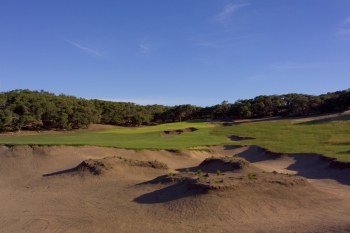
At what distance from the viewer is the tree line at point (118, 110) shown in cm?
5981

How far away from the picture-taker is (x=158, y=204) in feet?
46.9

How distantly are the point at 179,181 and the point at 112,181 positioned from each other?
5265 mm

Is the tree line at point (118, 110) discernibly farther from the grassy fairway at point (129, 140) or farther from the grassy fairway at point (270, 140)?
the grassy fairway at point (270, 140)

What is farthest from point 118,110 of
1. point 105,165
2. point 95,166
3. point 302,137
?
point 105,165

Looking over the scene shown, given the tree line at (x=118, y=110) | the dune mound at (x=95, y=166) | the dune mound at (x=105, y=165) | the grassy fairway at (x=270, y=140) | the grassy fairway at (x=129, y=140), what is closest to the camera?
the dune mound at (x=95, y=166)

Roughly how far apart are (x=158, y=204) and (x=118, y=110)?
6702 centimetres

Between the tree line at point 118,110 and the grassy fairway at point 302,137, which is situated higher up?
the tree line at point 118,110

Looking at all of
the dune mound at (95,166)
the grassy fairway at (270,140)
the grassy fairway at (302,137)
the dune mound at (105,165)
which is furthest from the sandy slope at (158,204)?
the grassy fairway at (270,140)

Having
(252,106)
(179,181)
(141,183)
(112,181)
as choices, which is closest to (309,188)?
(179,181)

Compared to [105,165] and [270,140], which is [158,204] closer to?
[105,165]

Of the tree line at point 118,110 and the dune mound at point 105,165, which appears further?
the tree line at point 118,110

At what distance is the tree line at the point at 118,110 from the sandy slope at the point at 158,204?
3983cm

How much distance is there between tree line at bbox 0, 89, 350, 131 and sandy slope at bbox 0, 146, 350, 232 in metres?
39.8

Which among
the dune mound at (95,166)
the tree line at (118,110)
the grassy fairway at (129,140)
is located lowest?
the dune mound at (95,166)
